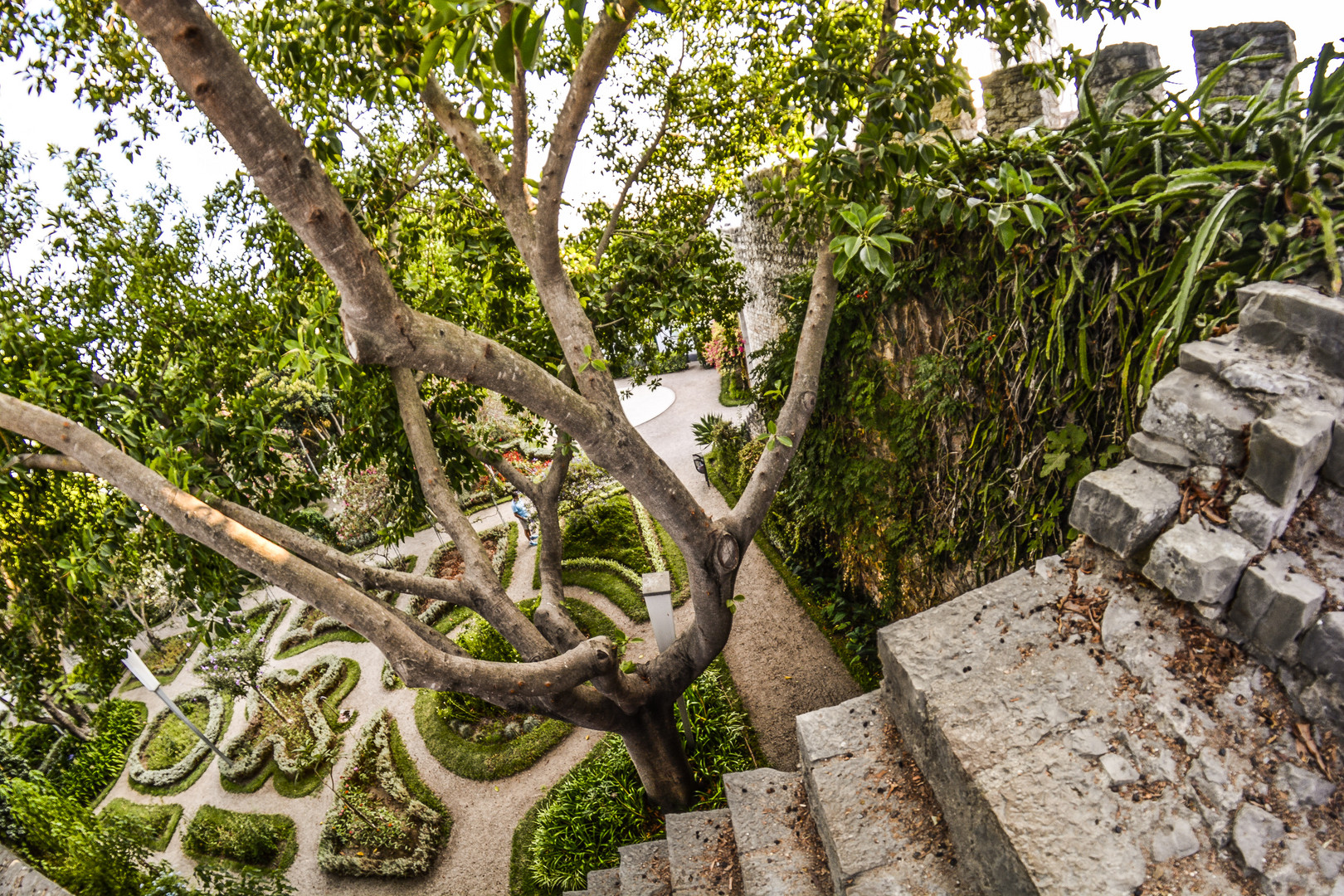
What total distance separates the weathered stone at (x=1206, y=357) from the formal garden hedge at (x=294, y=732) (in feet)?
27.2

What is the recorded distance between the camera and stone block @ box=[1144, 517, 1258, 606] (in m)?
1.84

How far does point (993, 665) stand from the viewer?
2.31 metres

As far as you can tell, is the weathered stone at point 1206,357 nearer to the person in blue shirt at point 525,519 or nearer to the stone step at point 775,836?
the stone step at point 775,836

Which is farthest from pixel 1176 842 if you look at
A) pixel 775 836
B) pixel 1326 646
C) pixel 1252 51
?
pixel 1252 51

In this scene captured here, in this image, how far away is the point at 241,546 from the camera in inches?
105

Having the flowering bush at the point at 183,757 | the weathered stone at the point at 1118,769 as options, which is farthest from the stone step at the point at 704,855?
the flowering bush at the point at 183,757

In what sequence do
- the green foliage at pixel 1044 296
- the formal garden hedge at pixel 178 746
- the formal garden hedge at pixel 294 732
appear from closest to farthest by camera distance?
the green foliage at pixel 1044 296 → the formal garden hedge at pixel 294 732 → the formal garden hedge at pixel 178 746

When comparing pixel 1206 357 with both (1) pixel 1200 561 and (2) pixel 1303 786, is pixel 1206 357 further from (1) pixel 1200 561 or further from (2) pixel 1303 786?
(2) pixel 1303 786

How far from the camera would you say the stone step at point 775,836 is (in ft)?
9.00

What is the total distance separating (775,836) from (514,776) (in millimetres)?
4235

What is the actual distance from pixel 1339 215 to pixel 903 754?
7.66 feet

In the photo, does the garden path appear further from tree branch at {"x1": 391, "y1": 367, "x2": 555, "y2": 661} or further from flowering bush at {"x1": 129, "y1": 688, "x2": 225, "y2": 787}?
flowering bush at {"x1": 129, "y1": 688, "x2": 225, "y2": 787}

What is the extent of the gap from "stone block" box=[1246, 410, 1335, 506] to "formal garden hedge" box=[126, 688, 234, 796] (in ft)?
33.3

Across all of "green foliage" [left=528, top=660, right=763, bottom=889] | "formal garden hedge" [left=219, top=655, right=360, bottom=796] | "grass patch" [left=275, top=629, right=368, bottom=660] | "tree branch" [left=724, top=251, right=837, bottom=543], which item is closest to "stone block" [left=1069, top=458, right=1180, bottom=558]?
"tree branch" [left=724, top=251, right=837, bottom=543]
